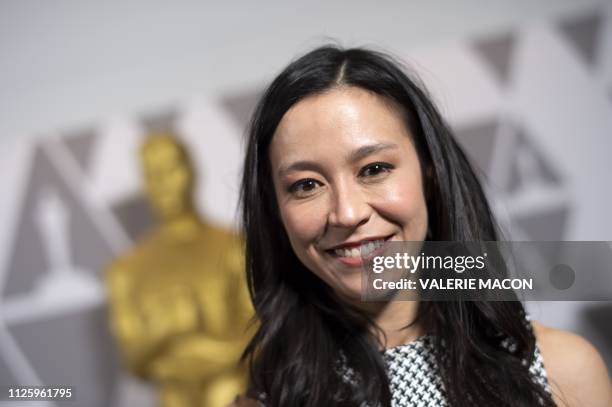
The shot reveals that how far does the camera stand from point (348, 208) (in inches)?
29.7

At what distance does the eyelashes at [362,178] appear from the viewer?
2.56 ft

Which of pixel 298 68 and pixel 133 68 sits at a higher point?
pixel 133 68

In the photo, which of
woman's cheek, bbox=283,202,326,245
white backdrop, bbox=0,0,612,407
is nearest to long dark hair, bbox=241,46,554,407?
woman's cheek, bbox=283,202,326,245

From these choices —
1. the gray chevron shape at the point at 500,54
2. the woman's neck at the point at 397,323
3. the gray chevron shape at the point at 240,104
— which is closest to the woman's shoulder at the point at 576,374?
the woman's neck at the point at 397,323

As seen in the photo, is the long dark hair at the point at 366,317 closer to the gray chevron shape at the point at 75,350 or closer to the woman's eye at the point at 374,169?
the woman's eye at the point at 374,169

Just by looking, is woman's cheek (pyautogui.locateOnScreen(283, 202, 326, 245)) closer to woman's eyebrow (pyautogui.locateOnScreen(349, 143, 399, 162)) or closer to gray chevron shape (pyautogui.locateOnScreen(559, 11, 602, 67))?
woman's eyebrow (pyautogui.locateOnScreen(349, 143, 399, 162))

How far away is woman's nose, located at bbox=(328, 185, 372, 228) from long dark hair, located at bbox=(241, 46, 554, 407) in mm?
121

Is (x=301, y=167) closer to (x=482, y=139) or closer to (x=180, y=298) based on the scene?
(x=180, y=298)

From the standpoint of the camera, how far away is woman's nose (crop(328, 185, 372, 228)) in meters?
0.75

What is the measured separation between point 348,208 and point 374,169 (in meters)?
0.06

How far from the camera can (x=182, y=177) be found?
6.85ft

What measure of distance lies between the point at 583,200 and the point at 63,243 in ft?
6.29

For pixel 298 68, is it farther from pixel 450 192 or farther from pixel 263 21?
pixel 263 21

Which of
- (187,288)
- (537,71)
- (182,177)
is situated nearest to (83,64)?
(182,177)
